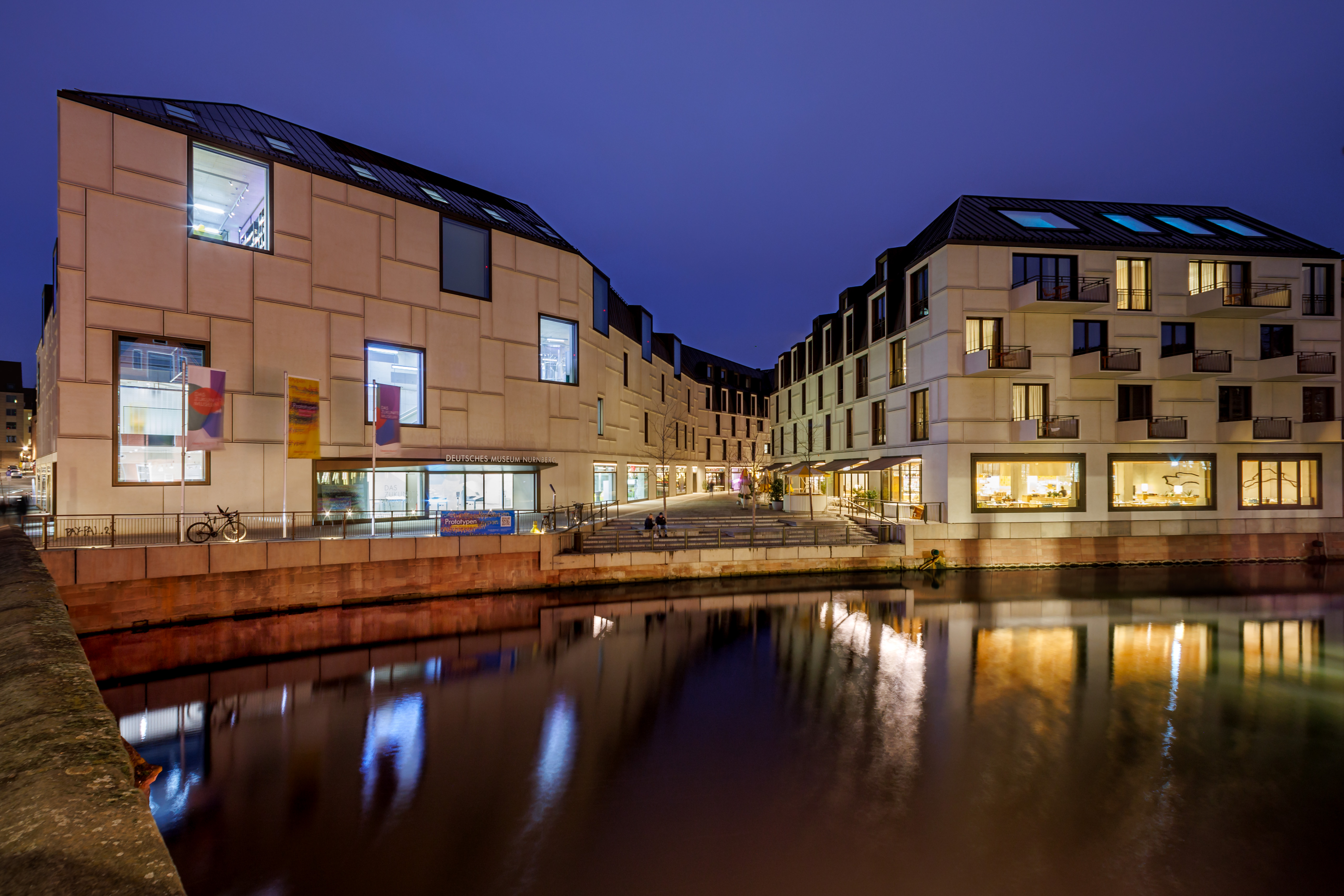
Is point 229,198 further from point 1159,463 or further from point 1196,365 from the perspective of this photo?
point 1196,365

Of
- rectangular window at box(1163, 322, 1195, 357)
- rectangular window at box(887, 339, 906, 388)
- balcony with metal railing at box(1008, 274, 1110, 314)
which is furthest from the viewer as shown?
rectangular window at box(887, 339, 906, 388)

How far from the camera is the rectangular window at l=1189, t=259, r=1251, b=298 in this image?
1062 inches

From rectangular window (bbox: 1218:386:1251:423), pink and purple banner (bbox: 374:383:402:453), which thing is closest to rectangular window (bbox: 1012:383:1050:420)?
rectangular window (bbox: 1218:386:1251:423)

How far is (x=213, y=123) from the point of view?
74.0 ft

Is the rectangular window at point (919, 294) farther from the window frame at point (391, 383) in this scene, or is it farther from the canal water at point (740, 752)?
the window frame at point (391, 383)

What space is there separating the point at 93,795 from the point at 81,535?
60.3 feet

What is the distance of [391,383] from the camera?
24547 millimetres

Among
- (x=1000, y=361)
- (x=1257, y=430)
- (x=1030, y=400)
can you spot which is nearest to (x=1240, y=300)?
(x=1257, y=430)

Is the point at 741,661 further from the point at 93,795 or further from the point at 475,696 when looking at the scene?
the point at 93,795

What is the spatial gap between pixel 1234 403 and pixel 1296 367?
107 inches

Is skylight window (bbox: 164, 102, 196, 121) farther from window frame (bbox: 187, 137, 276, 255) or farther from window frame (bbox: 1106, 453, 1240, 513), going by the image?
window frame (bbox: 1106, 453, 1240, 513)

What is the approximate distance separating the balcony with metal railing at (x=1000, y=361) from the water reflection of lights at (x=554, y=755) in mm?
21656

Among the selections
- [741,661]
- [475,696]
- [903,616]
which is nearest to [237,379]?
[475,696]

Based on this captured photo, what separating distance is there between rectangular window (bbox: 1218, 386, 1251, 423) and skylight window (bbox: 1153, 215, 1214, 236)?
7.60 metres
